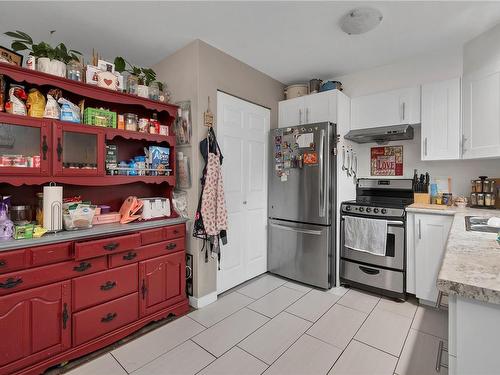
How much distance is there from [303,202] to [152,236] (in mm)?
1665

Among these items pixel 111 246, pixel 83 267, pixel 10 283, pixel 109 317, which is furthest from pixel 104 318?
pixel 10 283

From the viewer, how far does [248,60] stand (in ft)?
9.25

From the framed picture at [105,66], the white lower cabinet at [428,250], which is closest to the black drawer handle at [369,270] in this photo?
the white lower cabinet at [428,250]

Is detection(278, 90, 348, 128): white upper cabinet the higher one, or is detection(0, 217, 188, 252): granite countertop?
detection(278, 90, 348, 128): white upper cabinet

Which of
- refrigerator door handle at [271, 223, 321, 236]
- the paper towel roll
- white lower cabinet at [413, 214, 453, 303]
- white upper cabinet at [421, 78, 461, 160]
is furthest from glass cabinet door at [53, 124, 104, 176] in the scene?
white upper cabinet at [421, 78, 461, 160]

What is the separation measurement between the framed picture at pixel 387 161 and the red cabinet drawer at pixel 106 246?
9.27 ft

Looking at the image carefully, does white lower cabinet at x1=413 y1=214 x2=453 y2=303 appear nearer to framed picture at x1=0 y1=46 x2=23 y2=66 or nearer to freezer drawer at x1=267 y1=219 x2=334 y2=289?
freezer drawer at x1=267 y1=219 x2=334 y2=289

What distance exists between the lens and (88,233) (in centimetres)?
174

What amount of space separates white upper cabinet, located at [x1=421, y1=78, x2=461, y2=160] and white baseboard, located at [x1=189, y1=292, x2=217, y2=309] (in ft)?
8.61

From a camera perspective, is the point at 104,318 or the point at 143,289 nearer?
the point at 104,318

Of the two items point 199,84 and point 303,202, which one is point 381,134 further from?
point 199,84

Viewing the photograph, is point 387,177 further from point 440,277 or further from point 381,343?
point 440,277

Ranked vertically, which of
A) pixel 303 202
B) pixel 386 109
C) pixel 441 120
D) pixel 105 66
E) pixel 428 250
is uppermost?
pixel 105 66

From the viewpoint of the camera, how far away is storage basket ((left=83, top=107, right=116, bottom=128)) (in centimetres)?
196
